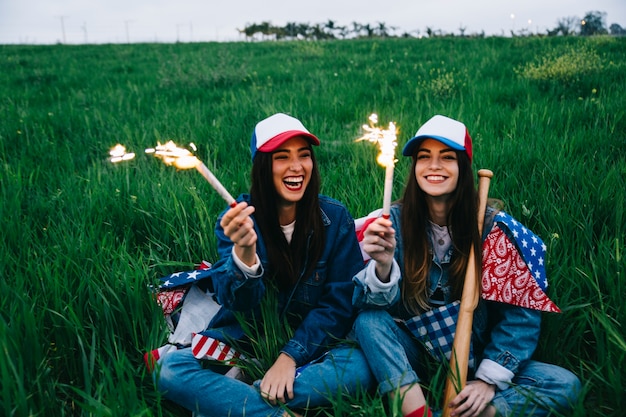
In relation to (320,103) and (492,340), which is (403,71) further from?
(492,340)

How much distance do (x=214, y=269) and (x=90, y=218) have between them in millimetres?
1097

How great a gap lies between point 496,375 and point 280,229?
1067 mm

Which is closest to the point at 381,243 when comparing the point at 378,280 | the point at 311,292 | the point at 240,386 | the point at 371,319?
the point at 378,280

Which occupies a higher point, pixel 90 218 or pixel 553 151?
pixel 553 151

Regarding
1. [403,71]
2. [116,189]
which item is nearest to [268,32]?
[403,71]

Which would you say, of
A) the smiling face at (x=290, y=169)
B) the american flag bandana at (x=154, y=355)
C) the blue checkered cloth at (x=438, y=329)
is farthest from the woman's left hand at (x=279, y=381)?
the smiling face at (x=290, y=169)

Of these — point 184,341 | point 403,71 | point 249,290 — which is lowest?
point 184,341

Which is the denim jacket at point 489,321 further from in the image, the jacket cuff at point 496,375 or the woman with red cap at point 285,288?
the woman with red cap at point 285,288

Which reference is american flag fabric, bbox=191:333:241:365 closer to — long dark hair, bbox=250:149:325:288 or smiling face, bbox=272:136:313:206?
long dark hair, bbox=250:149:325:288

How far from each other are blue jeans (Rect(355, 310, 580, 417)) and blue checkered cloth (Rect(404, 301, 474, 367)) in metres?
0.08

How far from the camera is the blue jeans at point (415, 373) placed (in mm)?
1655

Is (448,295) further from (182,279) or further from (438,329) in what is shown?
(182,279)

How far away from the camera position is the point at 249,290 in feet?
5.99

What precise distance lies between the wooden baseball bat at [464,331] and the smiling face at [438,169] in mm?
127
